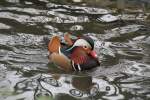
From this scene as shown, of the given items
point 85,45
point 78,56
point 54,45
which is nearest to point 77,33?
point 54,45

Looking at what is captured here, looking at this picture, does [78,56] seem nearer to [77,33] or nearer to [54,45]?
[54,45]

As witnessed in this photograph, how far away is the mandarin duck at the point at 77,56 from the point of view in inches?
398

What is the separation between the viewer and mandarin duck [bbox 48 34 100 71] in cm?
1010

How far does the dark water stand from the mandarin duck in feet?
0.55

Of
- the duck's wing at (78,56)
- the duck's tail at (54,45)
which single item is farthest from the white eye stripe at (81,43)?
the duck's tail at (54,45)

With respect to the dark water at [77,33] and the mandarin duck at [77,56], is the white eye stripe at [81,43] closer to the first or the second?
the mandarin duck at [77,56]

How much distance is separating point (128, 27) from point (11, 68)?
16.0 feet

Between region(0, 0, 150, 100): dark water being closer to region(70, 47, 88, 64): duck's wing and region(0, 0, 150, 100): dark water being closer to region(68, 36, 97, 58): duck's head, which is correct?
region(70, 47, 88, 64): duck's wing

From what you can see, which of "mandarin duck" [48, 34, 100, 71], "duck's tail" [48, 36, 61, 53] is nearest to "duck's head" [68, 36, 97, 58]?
"mandarin duck" [48, 34, 100, 71]

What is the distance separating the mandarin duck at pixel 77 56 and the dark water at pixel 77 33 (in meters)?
0.17

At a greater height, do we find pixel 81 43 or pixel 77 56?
pixel 81 43

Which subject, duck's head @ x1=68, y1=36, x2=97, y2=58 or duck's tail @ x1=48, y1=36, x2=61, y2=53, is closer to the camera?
duck's head @ x1=68, y1=36, x2=97, y2=58

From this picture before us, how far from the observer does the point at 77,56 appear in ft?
33.5

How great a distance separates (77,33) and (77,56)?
2800mm
